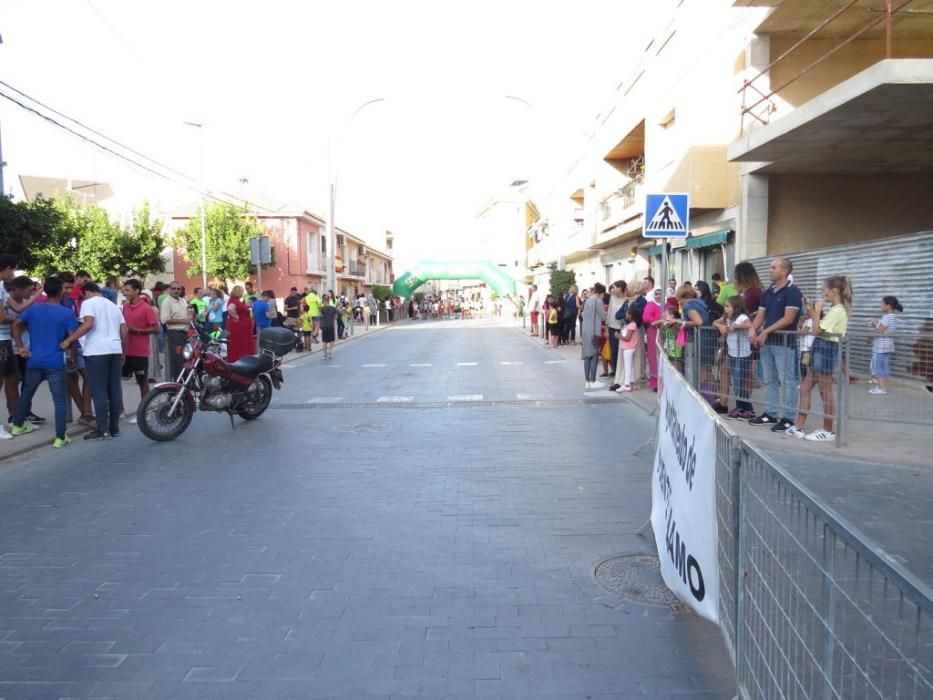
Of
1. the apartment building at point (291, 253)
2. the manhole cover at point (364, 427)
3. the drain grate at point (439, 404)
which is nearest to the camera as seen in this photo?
the manhole cover at point (364, 427)

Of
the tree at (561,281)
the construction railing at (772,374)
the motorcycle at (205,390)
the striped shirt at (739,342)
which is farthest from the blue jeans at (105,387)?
the tree at (561,281)

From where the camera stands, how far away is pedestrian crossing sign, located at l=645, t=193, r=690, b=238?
31.8 ft

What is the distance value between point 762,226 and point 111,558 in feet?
44.1

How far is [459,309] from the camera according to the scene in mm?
64125

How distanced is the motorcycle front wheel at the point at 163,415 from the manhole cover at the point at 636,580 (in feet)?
18.6

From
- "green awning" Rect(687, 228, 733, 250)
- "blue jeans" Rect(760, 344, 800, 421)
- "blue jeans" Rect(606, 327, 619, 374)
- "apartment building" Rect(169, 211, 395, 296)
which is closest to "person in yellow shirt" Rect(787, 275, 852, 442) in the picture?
"blue jeans" Rect(760, 344, 800, 421)

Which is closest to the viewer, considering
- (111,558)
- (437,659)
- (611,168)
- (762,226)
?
(437,659)

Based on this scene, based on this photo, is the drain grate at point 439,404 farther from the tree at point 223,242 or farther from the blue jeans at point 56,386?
the tree at point 223,242

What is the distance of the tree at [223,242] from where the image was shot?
136ft

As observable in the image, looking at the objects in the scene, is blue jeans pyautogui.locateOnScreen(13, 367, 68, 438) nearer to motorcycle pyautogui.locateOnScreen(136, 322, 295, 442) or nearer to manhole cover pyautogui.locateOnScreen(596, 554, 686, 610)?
motorcycle pyautogui.locateOnScreen(136, 322, 295, 442)

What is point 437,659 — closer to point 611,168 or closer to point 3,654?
point 3,654

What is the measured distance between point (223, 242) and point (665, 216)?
3592cm

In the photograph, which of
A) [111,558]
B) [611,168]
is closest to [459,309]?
[611,168]

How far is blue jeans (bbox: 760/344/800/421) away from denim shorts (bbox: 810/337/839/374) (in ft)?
0.85
